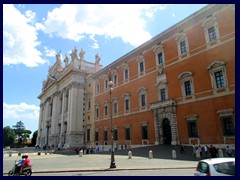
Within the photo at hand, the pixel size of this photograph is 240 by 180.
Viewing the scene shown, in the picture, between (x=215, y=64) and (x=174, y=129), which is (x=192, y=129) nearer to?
(x=174, y=129)

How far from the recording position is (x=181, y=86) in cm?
2345

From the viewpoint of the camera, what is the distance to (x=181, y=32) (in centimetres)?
2438

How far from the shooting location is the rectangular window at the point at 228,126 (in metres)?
18.5

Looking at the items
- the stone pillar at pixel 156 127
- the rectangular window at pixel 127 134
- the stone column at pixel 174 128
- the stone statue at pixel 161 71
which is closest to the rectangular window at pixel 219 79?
the stone column at pixel 174 128

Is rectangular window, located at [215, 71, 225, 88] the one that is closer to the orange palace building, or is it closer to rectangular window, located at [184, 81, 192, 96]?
the orange palace building

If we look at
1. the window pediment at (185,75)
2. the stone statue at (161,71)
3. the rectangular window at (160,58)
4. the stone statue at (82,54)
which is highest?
the stone statue at (82,54)

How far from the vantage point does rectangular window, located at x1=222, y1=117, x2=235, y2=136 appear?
18.5 metres

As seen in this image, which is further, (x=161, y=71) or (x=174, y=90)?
(x=161, y=71)

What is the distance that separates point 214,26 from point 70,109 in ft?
99.9

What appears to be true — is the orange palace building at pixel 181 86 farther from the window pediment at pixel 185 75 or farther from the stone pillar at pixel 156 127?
the window pediment at pixel 185 75

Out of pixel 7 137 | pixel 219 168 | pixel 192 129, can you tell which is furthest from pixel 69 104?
pixel 7 137

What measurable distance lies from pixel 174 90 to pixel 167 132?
15.8 ft

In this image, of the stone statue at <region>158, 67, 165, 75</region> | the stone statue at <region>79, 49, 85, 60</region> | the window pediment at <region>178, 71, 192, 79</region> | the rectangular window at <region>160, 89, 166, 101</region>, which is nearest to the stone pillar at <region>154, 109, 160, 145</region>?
the rectangular window at <region>160, 89, 166, 101</region>

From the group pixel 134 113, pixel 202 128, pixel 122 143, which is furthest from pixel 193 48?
pixel 122 143
